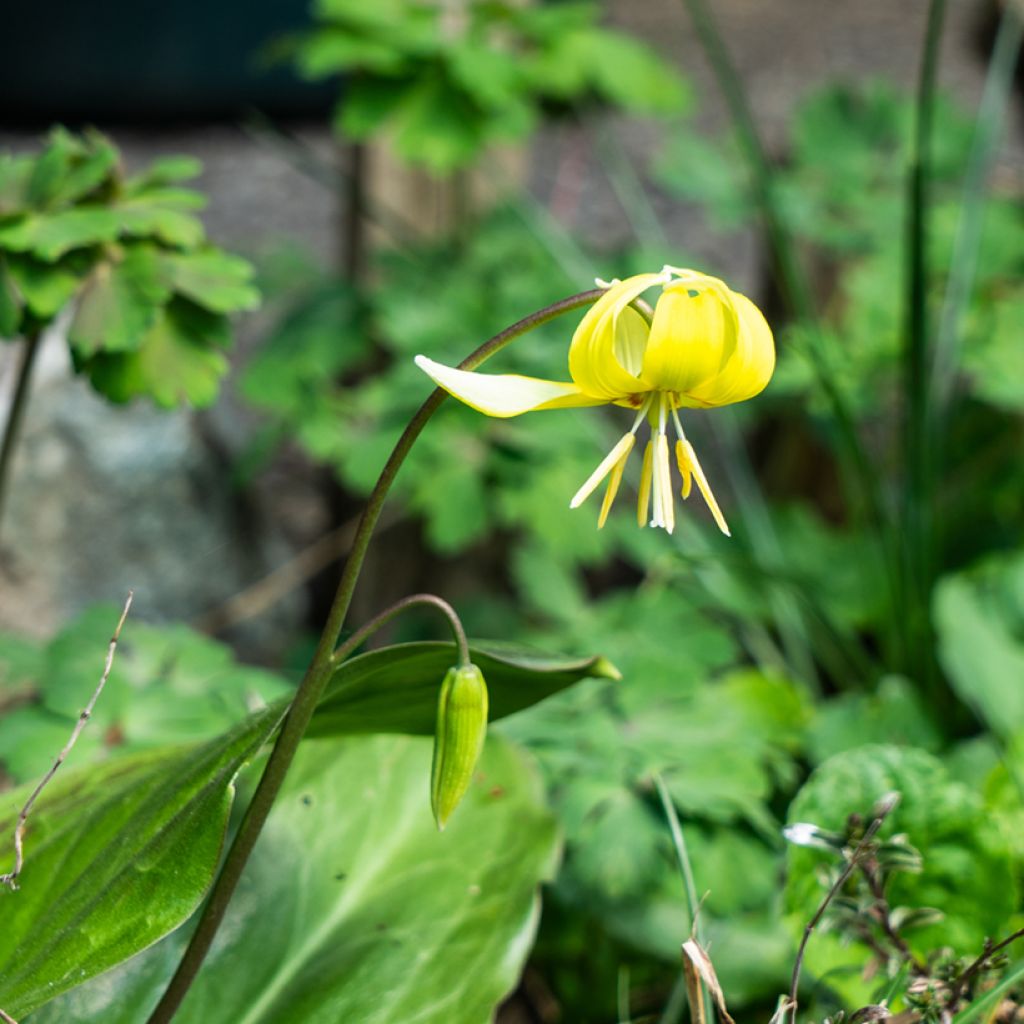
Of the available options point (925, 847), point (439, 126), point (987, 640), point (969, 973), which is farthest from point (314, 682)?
point (439, 126)

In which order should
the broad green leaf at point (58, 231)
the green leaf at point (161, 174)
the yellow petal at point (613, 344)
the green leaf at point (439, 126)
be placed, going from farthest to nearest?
the green leaf at point (439, 126), the green leaf at point (161, 174), the broad green leaf at point (58, 231), the yellow petal at point (613, 344)

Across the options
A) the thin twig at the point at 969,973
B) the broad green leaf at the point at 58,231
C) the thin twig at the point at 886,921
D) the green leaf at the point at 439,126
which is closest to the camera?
the thin twig at the point at 969,973

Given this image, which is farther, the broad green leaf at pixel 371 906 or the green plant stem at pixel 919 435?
the green plant stem at pixel 919 435

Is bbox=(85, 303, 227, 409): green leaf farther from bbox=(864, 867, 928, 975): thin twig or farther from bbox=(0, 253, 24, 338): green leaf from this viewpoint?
bbox=(864, 867, 928, 975): thin twig

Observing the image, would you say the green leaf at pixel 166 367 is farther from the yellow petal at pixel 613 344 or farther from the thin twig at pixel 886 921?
the thin twig at pixel 886 921

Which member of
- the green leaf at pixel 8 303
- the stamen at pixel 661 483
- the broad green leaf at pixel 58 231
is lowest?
the green leaf at pixel 8 303

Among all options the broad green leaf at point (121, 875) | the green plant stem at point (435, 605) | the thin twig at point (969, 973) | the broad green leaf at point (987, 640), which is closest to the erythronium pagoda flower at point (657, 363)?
the green plant stem at point (435, 605)

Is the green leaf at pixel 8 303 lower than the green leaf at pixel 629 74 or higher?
lower

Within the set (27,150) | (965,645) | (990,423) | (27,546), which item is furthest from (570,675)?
(27,150)
